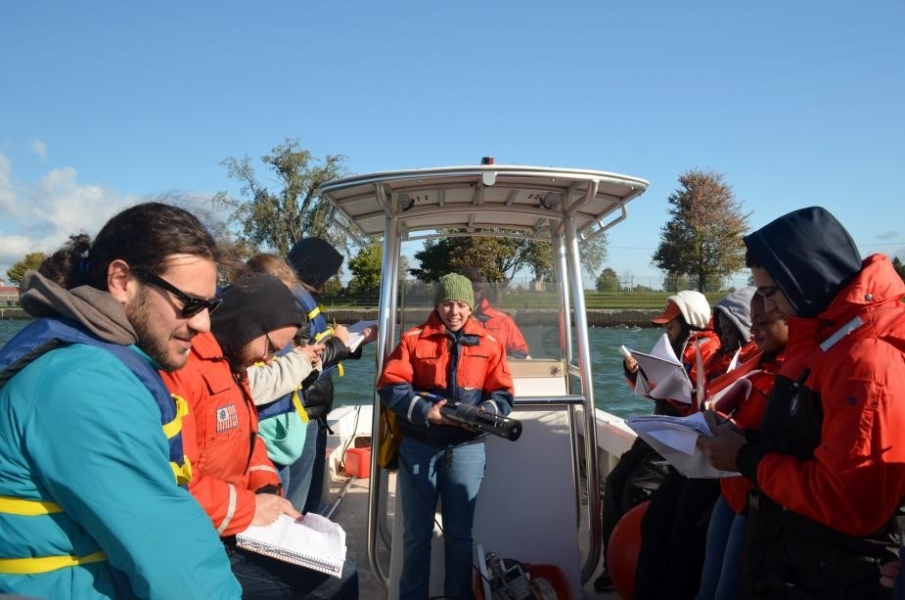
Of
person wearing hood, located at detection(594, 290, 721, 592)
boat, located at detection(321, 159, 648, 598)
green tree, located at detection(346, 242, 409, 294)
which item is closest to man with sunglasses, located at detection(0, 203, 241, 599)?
boat, located at detection(321, 159, 648, 598)

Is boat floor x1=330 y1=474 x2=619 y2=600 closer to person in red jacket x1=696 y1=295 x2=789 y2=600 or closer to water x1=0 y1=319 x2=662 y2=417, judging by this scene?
person in red jacket x1=696 y1=295 x2=789 y2=600

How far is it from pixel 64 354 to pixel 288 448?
1.96 meters

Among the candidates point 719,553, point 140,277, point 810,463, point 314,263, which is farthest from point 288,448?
point 810,463

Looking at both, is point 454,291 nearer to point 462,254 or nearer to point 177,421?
point 177,421

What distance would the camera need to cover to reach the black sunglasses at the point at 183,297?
5.54 feet

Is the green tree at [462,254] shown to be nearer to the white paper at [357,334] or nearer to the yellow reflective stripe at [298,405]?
the white paper at [357,334]

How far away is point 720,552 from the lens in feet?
8.97

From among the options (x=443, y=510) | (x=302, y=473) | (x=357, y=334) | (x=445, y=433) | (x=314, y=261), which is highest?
(x=314, y=261)

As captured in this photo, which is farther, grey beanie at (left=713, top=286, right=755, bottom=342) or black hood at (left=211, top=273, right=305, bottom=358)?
grey beanie at (left=713, top=286, right=755, bottom=342)

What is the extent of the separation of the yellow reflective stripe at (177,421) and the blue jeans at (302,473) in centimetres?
194

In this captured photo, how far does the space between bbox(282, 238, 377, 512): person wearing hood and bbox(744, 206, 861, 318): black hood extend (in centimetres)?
234

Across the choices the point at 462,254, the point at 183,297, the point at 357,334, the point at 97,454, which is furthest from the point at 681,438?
the point at 462,254

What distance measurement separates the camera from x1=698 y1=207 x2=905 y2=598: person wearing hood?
6.10ft

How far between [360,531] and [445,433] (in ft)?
6.40
